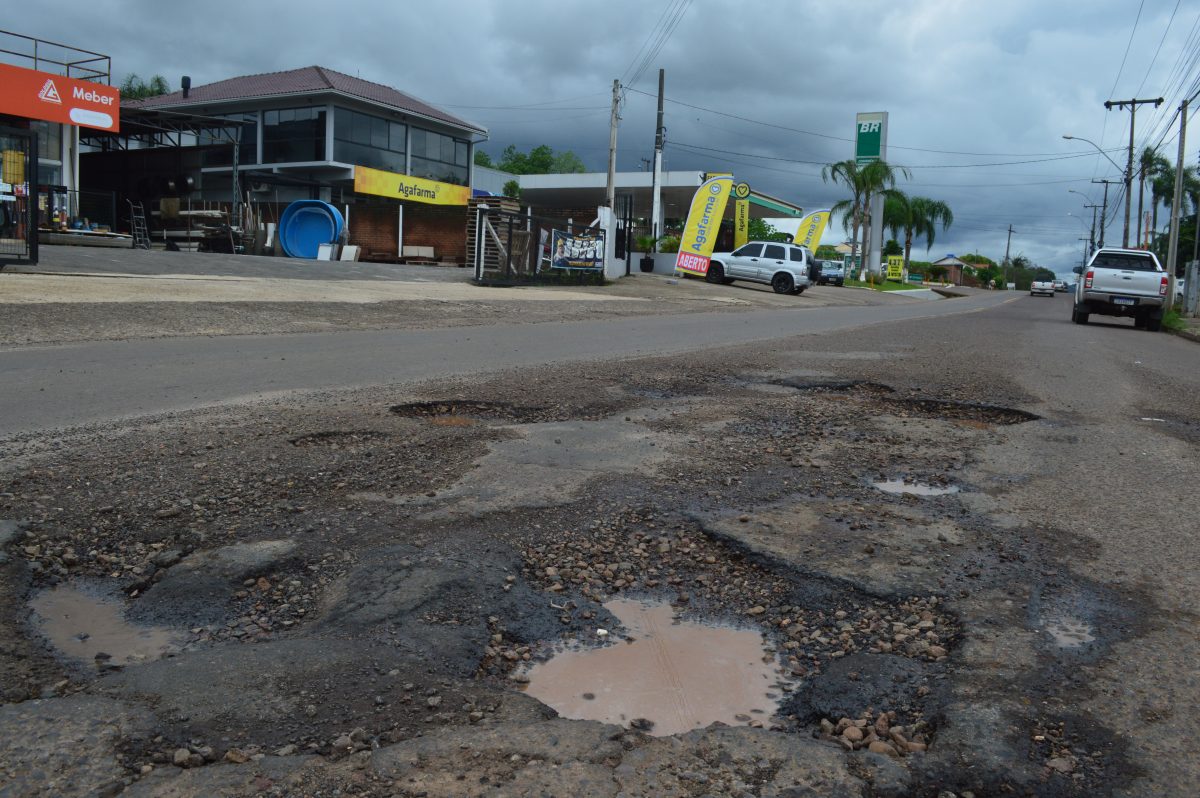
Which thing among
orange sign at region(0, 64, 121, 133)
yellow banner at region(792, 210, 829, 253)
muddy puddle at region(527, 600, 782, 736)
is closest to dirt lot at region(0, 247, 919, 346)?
orange sign at region(0, 64, 121, 133)

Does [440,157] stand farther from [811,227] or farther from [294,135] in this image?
[811,227]

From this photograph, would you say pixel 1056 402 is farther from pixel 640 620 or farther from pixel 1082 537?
pixel 640 620

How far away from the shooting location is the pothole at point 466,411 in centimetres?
627

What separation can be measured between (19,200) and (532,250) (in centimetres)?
1406

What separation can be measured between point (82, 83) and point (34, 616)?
25.3m

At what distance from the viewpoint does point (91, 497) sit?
13.2ft

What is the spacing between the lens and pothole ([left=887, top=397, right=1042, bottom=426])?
699cm

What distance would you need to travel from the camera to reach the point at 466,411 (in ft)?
21.3

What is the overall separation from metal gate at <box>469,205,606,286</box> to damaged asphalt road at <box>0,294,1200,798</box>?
18594mm

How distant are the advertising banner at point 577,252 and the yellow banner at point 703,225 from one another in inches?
251

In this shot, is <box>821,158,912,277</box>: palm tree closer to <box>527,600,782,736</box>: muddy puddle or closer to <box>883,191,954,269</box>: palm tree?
<box>883,191,954,269</box>: palm tree

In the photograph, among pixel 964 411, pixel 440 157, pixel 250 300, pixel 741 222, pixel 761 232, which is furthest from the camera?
pixel 761 232

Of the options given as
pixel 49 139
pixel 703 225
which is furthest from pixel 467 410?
pixel 703 225

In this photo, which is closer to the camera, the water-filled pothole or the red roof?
the water-filled pothole
